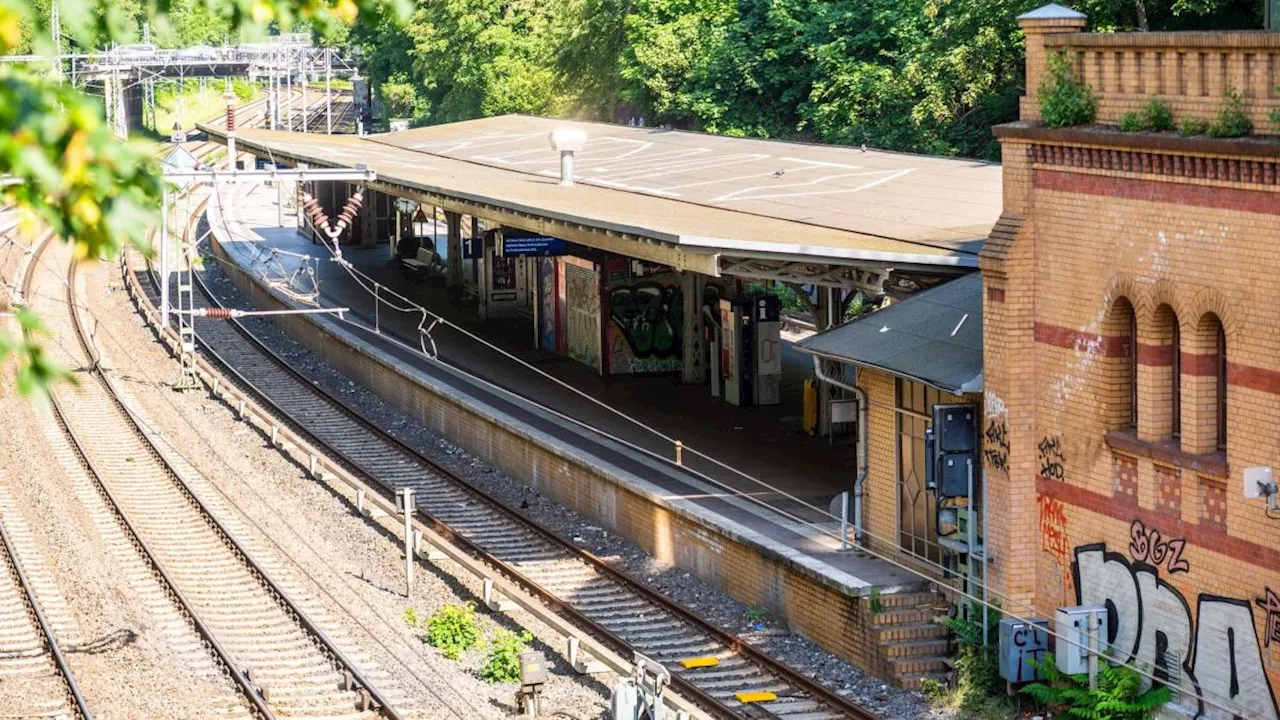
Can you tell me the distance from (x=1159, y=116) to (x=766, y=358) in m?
14.0

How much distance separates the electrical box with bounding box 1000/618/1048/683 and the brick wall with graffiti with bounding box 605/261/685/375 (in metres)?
16.2

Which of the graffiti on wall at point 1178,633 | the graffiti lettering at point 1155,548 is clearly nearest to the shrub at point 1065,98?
the graffiti lettering at point 1155,548

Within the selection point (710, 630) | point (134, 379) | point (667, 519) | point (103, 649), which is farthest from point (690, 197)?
point (134, 379)

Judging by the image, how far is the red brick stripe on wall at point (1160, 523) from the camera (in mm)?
13846

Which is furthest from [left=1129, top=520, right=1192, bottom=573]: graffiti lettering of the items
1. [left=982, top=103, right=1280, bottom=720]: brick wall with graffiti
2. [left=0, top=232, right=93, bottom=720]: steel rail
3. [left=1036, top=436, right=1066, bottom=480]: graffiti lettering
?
[left=0, top=232, right=93, bottom=720]: steel rail

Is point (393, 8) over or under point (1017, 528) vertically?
over

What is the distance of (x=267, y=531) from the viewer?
24172 mm

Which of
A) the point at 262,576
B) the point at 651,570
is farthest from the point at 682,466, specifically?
the point at 262,576

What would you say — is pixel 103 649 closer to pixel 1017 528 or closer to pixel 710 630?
pixel 710 630

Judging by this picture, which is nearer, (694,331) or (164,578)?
(164,578)

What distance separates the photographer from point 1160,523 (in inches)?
585

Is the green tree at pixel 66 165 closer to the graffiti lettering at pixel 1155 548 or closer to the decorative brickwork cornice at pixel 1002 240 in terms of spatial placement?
the graffiti lettering at pixel 1155 548

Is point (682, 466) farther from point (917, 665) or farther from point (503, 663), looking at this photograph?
point (917, 665)

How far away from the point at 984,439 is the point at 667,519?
5717 mm
